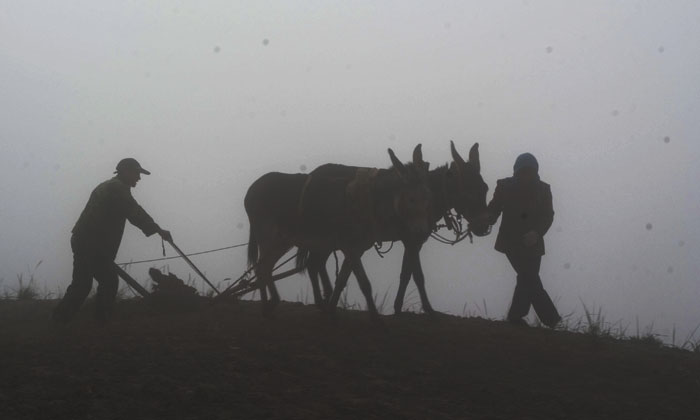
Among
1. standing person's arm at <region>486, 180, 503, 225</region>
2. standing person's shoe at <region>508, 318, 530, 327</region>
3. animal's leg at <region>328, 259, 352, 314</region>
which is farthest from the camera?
standing person's arm at <region>486, 180, 503, 225</region>

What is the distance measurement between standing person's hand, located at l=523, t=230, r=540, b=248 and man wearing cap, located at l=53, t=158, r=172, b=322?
4.23 meters

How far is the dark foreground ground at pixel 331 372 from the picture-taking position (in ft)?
20.7

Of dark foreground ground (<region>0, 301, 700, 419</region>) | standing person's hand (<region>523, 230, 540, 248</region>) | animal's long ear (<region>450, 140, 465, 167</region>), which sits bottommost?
dark foreground ground (<region>0, 301, 700, 419</region>)

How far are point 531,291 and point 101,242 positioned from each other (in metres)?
5.16

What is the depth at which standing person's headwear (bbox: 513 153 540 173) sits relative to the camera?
34.1ft

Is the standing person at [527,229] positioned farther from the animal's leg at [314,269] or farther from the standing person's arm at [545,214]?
the animal's leg at [314,269]

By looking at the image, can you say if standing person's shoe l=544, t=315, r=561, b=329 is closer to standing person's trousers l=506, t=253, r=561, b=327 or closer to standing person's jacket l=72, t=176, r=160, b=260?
standing person's trousers l=506, t=253, r=561, b=327

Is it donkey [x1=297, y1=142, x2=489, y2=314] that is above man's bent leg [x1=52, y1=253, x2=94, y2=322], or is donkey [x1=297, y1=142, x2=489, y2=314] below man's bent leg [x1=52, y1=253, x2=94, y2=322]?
above

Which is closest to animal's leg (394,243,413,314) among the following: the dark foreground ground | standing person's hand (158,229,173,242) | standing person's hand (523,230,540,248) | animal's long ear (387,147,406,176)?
the dark foreground ground

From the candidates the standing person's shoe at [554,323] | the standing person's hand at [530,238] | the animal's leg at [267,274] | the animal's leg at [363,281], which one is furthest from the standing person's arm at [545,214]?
the animal's leg at [267,274]

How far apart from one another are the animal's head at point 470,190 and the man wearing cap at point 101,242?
348 centimetres

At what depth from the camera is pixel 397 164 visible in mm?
9516

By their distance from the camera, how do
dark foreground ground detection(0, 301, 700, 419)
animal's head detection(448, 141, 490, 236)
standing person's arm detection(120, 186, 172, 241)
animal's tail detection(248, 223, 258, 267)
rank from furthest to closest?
animal's tail detection(248, 223, 258, 267) → animal's head detection(448, 141, 490, 236) → standing person's arm detection(120, 186, 172, 241) → dark foreground ground detection(0, 301, 700, 419)

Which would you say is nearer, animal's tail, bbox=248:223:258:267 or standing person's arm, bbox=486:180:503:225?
standing person's arm, bbox=486:180:503:225
